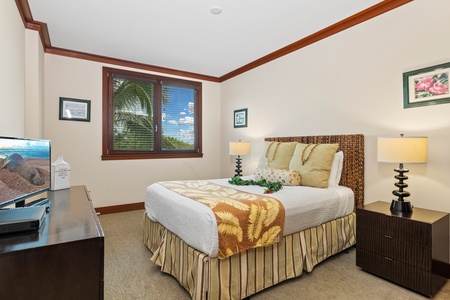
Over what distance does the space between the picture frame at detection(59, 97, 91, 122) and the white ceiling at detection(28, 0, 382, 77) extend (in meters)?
0.78

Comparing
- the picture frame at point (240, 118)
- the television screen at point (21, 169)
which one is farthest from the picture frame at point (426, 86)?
the television screen at point (21, 169)

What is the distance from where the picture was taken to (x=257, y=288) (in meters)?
1.87

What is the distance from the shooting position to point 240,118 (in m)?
4.64

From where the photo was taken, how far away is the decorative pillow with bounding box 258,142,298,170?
10.1 feet

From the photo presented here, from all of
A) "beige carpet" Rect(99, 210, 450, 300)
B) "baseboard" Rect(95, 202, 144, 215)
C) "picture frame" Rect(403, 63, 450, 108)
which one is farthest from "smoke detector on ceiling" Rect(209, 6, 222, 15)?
"baseboard" Rect(95, 202, 144, 215)

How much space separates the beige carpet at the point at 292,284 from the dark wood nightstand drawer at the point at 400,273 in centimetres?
5

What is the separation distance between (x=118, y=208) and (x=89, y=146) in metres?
1.13

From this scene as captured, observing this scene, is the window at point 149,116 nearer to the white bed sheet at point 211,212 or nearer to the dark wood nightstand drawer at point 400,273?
the white bed sheet at point 211,212

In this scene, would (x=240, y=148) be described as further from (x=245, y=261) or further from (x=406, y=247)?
(x=406, y=247)

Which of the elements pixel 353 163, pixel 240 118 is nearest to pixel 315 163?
pixel 353 163

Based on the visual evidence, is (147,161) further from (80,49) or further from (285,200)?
(285,200)

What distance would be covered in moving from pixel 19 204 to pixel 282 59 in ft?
11.7

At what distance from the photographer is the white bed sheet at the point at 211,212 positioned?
166cm

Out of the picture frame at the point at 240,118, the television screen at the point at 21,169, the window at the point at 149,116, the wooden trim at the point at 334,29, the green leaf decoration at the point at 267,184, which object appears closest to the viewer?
the television screen at the point at 21,169
